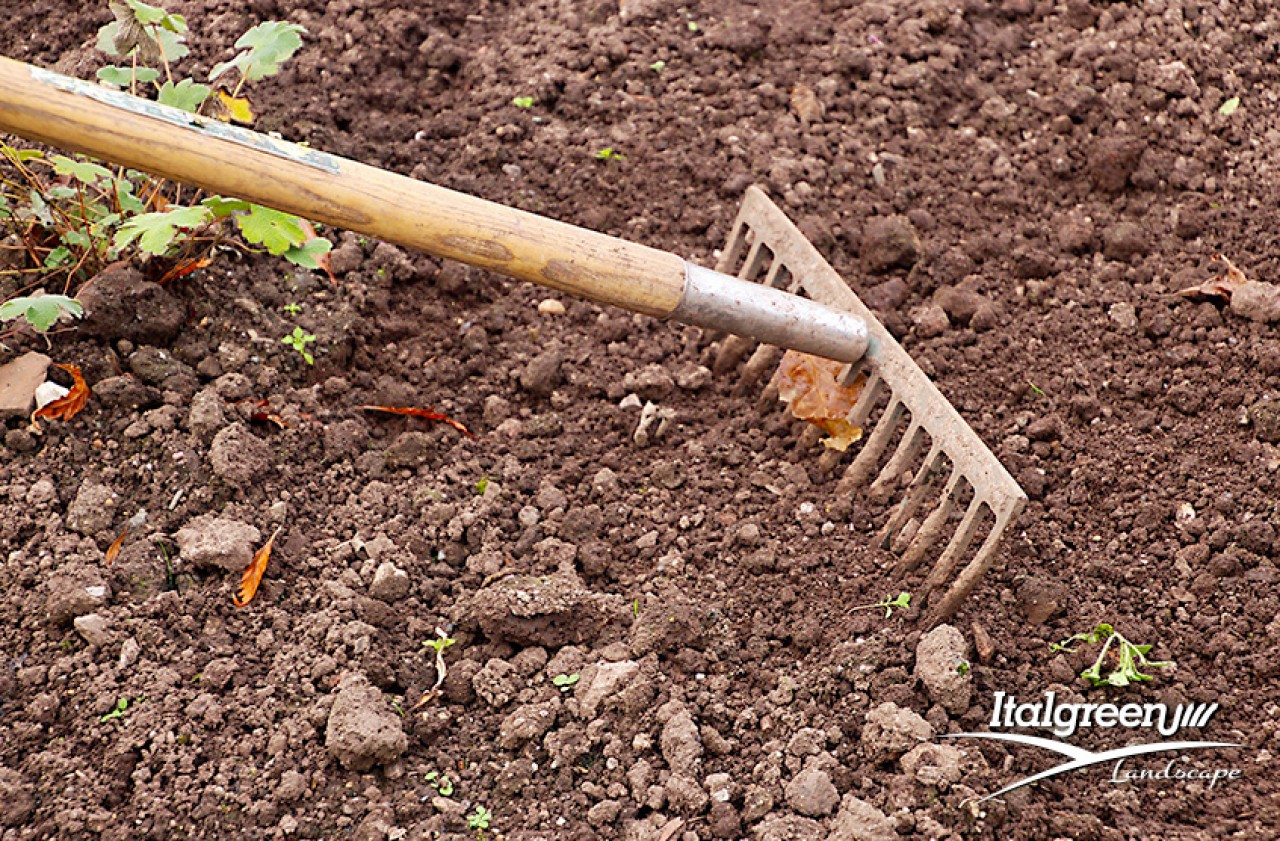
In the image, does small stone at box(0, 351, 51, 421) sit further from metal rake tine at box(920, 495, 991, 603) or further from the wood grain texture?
metal rake tine at box(920, 495, 991, 603)

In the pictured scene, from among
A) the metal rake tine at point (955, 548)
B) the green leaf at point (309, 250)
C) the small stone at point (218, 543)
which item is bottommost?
the small stone at point (218, 543)

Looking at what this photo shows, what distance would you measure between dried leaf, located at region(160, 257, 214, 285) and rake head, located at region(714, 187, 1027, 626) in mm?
1440

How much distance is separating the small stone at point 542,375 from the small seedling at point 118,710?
1.32 meters

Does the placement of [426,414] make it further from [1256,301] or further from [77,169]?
[1256,301]

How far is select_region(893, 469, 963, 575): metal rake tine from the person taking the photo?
8.95 feet

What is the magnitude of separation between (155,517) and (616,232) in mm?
1602

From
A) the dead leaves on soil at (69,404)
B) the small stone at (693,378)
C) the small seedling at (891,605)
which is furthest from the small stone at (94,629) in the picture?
the small seedling at (891,605)

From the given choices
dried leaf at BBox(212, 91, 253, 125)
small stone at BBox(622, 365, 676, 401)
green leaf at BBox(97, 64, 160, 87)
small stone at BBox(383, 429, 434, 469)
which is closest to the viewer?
green leaf at BBox(97, 64, 160, 87)

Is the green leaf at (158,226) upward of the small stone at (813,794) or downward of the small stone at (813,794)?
upward

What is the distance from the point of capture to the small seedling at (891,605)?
2.74 metres

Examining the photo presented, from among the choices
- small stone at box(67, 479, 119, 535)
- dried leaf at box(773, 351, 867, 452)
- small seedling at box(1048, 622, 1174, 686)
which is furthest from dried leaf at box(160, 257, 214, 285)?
small seedling at box(1048, 622, 1174, 686)

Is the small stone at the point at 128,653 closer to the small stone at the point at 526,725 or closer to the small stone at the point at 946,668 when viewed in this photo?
the small stone at the point at 526,725

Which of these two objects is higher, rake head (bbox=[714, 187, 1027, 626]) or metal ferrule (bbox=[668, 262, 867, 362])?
metal ferrule (bbox=[668, 262, 867, 362])

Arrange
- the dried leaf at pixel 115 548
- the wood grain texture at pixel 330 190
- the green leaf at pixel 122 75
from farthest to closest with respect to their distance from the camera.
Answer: the green leaf at pixel 122 75 → the dried leaf at pixel 115 548 → the wood grain texture at pixel 330 190
